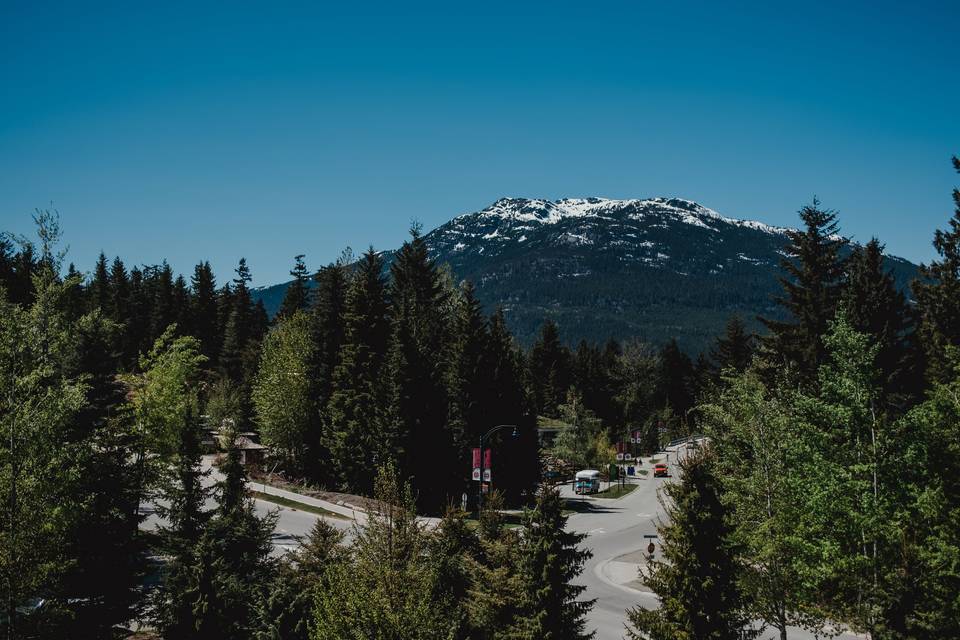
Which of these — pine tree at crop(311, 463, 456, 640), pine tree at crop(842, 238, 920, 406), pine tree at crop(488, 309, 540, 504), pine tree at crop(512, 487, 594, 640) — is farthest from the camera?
pine tree at crop(488, 309, 540, 504)

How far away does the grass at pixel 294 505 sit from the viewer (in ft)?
129

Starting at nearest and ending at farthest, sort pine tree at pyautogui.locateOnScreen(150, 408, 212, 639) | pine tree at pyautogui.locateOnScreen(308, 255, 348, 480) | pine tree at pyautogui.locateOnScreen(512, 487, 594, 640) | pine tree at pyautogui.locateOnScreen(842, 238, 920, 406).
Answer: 1. pine tree at pyautogui.locateOnScreen(512, 487, 594, 640)
2. pine tree at pyautogui.locateOnScreen(150, 408, 212, 639)
3. pine tree at pyautogui.locateOnScreen(842, 238, 920, 406)
4. pine tree at pyautogui.locateOnScreen(308, 255, 348, 480)

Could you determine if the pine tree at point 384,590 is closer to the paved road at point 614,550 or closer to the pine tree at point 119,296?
the paved road at point 614,550

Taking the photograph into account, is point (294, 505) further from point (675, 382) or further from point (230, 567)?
point (675, 382)

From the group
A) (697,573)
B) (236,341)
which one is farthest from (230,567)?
(236,341)

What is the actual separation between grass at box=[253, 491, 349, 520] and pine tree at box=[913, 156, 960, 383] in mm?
31790

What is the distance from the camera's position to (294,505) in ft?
138

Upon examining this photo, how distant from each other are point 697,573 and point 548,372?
77.7 metres

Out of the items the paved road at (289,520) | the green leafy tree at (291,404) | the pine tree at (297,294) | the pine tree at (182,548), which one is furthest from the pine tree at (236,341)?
the pine tree at (182,548)

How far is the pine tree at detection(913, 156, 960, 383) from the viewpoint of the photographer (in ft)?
99.7

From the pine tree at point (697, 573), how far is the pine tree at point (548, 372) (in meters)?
72.2

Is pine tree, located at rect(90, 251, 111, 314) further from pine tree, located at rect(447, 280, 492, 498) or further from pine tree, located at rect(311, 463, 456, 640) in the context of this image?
pine tree, located at rect(311, 463, 456, 640)

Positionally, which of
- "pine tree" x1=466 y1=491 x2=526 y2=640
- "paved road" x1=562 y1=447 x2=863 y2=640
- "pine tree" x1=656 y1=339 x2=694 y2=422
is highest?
"pine tree" x1=656 y1=339 x2=694 y2=422

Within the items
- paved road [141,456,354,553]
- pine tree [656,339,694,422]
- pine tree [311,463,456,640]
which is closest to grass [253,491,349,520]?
paved road [141,456,354,553]
